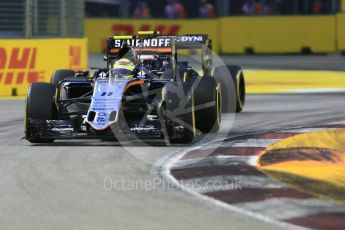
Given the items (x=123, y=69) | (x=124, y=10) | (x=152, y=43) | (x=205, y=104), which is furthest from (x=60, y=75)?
(x=124, y=10)

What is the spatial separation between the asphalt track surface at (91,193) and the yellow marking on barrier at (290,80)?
25.1ft

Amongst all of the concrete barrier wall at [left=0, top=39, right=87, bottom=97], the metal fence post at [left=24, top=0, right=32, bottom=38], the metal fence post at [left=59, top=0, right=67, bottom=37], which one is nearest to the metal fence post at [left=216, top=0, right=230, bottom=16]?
the metal fence post at [left=59, top=0, right=67, bottom=37]

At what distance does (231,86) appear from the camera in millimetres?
13906

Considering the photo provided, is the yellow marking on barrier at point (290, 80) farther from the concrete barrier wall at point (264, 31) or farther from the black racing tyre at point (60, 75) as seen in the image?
the black racing tyre at point (60, 75)

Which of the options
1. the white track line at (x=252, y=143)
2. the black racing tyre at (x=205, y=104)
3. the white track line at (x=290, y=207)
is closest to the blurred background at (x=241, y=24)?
the black racing tyre at (x=205, y=104)

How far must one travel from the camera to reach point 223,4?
33.0 meters

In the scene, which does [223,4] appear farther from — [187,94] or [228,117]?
[187,94]

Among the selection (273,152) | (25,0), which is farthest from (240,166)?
(25,0)

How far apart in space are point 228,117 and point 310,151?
3.94m

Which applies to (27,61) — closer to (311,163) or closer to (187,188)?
(311,163)

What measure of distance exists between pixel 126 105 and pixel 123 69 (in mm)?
856

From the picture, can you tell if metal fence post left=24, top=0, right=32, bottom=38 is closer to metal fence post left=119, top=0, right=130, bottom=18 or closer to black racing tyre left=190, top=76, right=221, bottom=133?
black racing tyre left=190, top=76, right=221, bottom=133

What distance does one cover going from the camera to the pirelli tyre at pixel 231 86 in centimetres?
1392

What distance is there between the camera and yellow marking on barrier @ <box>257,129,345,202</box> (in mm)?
7518
